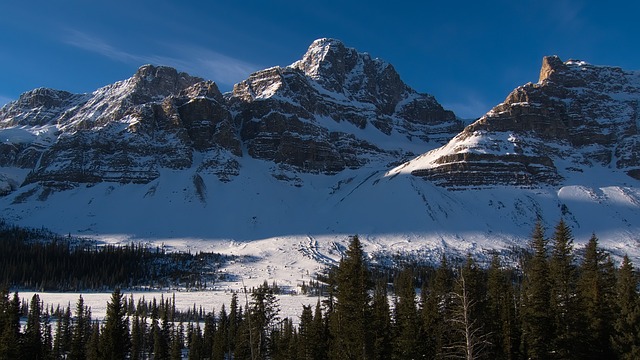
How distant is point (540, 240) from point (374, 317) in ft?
58.3

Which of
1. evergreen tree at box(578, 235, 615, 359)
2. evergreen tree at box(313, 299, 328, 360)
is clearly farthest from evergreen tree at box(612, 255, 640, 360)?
evergreen tree at box(313, 299, 328, 360)

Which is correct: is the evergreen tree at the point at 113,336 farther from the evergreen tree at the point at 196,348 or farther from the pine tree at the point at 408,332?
the evergreen tree at the point at 196,348

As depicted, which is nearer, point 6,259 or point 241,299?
point 241,299

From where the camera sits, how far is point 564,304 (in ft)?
141

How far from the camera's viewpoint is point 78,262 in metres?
200

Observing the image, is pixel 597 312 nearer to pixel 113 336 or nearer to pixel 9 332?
pixel 113 336

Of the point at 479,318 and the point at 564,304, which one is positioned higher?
the point at 564,304

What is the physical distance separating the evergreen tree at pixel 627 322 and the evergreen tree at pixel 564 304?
2536 millimetres

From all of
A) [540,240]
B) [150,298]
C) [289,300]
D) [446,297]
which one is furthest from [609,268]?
[150,298]

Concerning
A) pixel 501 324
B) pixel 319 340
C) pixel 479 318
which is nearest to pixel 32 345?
pixel 319 340

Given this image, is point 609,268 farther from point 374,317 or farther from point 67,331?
point 67,331

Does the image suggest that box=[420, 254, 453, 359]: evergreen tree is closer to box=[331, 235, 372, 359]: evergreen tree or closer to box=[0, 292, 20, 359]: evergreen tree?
box=[331, 235, 372, 359]: evergreen tree

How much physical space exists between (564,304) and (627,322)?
15.9ft

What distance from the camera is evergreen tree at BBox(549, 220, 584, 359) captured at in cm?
4050
